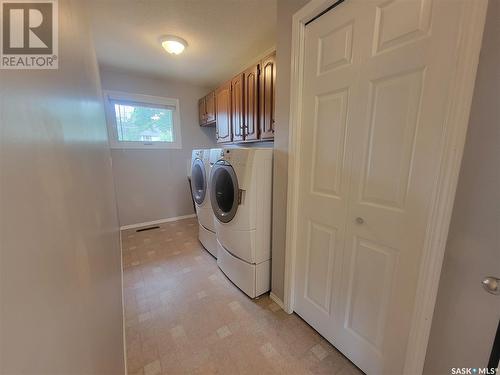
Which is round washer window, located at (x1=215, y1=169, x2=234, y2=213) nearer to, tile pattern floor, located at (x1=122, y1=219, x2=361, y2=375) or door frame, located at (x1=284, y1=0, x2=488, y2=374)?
tile pattern floor, located at (x1=122, y1=219, x2=361, y2=375)

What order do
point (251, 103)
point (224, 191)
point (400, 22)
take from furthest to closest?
point (251, 103)
point (224, 191)
point (400, 22)

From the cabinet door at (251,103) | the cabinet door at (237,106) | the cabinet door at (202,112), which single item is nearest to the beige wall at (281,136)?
the cabinet door at (251,103)

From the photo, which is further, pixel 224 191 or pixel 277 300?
pixel 224 191

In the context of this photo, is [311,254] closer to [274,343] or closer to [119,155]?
[274,343]

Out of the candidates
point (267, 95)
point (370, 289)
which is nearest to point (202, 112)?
point (267, 95)

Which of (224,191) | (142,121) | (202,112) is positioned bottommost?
(224,191)

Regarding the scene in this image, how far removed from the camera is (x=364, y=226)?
1077 mm

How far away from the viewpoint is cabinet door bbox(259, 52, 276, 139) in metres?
1.96

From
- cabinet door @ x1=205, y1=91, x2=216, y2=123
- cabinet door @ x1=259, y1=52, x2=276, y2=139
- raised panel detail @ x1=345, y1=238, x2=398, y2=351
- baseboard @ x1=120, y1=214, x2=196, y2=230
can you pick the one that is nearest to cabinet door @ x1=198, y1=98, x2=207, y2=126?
cabinet door @ x1=205, y1=91, x2=216, y2=123

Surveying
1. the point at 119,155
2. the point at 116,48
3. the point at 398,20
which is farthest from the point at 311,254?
the point at 119,155

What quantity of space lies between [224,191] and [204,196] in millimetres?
543

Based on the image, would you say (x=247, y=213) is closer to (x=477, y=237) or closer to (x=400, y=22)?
(x=477, y=237)

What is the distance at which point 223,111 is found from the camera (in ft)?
9.39

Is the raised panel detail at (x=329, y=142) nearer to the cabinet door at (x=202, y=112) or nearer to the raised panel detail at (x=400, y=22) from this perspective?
the raised panel detail at (x=400, y=22)
